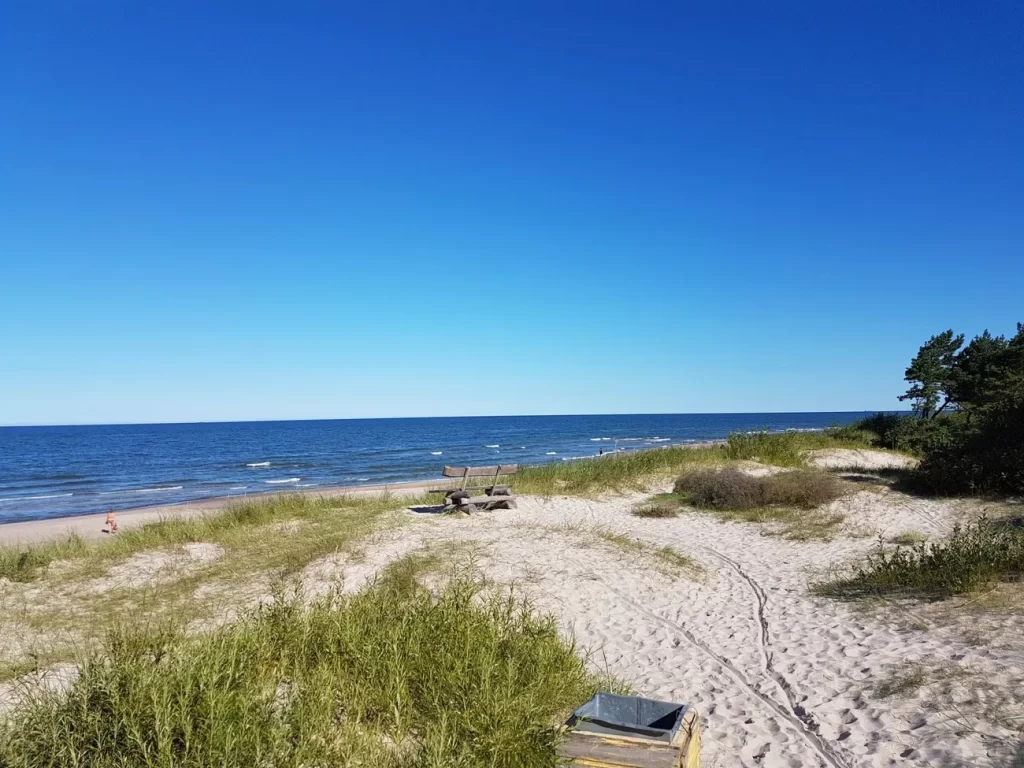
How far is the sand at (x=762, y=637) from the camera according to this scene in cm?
466

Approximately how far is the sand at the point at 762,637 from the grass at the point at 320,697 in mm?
1353

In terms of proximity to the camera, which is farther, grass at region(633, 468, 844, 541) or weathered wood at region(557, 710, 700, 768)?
grass at region(633, 468, 844, 541)

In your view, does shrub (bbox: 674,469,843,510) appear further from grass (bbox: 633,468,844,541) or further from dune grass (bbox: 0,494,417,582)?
dune grass (bbox: 0,494,417,582)

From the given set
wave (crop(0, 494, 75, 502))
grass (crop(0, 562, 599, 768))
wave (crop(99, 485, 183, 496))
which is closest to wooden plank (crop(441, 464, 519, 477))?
grass (crop(0, 562, 599, 768))

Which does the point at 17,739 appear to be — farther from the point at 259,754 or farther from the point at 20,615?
the point at 20,615

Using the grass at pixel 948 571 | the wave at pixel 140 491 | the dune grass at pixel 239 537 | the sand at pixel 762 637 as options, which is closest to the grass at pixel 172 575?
the dune grass at pixel 239 537

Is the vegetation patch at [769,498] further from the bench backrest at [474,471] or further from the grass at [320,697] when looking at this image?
the grass at [320,697]

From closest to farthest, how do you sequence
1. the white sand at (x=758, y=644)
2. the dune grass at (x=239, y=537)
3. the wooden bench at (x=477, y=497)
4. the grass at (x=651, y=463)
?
the white sand at (x=758, y=644) → the dune grass at (x=239, y=537) → the wooden bench at (x=477, y=497) → the grass at (x=651, y=463)

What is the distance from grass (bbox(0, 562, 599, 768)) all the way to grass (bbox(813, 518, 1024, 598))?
474cm

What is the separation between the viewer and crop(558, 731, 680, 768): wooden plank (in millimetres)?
3418

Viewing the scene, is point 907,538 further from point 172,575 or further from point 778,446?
point 778,446

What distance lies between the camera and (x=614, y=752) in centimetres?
358

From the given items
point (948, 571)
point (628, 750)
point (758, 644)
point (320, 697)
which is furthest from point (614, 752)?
point (948, 571)

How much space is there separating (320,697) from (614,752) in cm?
187
